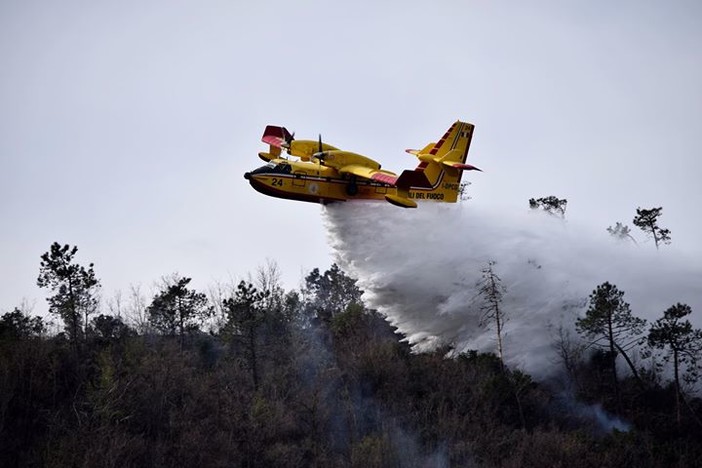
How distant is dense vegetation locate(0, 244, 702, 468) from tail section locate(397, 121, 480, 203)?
5.60 meters

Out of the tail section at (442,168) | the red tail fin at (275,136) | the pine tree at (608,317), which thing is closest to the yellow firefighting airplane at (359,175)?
the tail section at (442,168)

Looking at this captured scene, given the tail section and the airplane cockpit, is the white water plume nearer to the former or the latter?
the tail section

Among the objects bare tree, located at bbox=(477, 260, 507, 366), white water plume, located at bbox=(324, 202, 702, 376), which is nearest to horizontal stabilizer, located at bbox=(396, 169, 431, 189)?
white water plume, located at bbox=(324, 202, 702, 376)

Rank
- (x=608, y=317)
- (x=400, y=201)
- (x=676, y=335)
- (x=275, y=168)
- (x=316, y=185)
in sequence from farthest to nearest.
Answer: (x=608, y=317)
(x=316, y=185)
(x=275, y=168)
(x=676, y=335)
(x=400, y=201)

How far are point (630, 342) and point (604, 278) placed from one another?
3322mm

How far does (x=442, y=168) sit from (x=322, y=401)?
13.1 m

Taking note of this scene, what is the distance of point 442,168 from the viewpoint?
33062 mm

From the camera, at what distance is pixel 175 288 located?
140 feet

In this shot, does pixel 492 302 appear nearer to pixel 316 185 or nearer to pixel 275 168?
pixel 316 185

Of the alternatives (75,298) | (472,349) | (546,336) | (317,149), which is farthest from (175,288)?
(546,336)

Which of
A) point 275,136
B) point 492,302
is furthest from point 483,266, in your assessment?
point 275,136

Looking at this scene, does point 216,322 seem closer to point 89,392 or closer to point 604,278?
point 89,392

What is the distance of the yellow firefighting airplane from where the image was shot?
3077cm

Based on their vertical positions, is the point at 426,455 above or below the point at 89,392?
below
